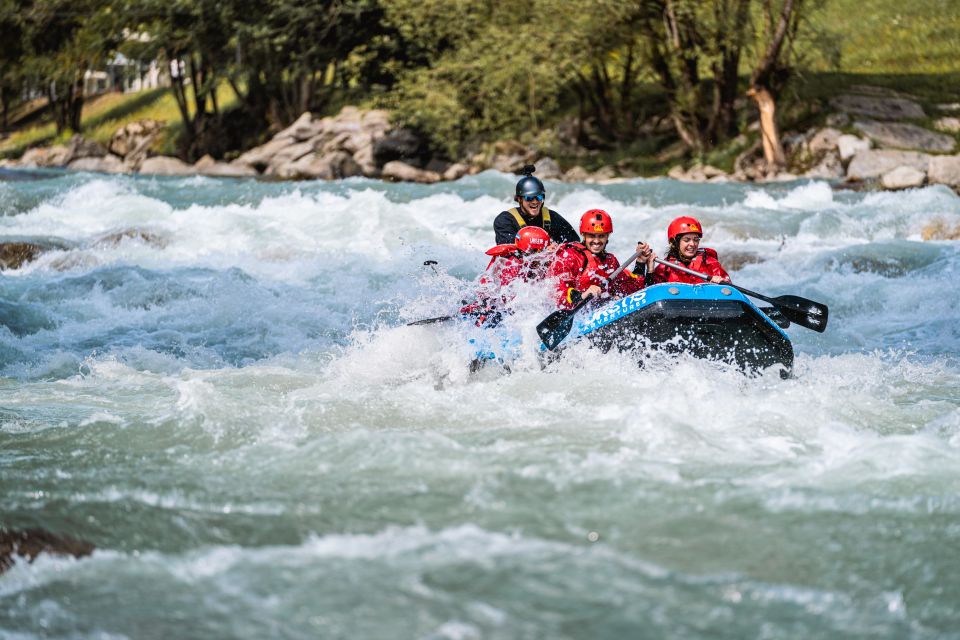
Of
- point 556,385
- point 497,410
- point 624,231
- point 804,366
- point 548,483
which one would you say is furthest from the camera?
point 624,231

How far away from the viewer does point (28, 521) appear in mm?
4816

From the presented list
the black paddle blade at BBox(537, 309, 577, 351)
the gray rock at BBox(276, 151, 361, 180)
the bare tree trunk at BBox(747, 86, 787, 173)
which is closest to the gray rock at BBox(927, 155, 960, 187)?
the bare tree trunk at BBox(747, 86, 787, 173)

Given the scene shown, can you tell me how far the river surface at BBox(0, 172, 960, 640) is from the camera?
13.1 ft

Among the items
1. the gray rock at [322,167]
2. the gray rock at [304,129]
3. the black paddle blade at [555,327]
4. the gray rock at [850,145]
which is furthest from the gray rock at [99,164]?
the black paddle blade at [555,327]

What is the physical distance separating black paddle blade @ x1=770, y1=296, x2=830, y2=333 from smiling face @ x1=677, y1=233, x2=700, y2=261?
26.3 inches

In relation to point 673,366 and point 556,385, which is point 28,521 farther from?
point 673,366

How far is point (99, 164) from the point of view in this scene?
129 feet

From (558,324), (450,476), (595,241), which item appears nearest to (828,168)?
(595,241)

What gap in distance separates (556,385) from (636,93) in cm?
2607

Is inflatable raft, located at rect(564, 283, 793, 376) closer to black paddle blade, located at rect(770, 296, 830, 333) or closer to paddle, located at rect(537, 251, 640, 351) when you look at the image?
paddle, located at rect(537, 251, 640, 351)

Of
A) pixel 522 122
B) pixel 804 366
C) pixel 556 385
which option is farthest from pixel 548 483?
pixel 522 122

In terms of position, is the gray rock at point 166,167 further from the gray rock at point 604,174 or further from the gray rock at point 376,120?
the gray rock at point 604,174

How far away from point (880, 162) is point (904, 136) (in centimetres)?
176

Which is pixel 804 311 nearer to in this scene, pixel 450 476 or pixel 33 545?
pixel 450 476
